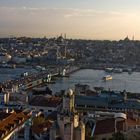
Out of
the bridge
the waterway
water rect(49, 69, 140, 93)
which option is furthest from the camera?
the waterway

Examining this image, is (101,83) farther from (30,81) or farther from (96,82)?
(30,81)

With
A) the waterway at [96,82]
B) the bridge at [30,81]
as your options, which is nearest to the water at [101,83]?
the waterway at [96,82]

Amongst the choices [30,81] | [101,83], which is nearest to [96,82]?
[101,83]

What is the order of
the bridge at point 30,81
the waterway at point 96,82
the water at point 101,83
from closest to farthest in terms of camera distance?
1. the bridge at point 30,81
2. the water at point 101,83
3. the waterway at point 96,82

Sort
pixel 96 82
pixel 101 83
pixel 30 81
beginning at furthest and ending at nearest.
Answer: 1. pixel 96 82
2. pixel 101 83
3. pixel 30 81

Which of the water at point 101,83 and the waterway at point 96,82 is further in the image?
the waterway at point 96,82

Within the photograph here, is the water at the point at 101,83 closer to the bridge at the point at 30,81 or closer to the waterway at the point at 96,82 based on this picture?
the waterway at the point at 96,82

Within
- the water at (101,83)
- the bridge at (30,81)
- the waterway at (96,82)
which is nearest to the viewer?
the bridge at (30,81)

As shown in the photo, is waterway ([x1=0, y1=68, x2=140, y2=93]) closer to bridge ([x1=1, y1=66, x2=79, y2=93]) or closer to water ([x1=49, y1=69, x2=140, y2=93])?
water ([x1=49, y1=69, x2=140, y2=93])

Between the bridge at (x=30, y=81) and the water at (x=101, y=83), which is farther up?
the bridge at (x=30, y=81)

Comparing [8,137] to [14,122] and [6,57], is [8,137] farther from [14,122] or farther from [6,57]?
[6,57]

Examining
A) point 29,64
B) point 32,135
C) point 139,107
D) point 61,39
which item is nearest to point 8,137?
point 32,135

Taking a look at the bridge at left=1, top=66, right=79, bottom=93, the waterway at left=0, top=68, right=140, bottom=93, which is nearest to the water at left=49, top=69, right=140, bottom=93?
the waterway at left=0, top=68, right=140, bottom=93
